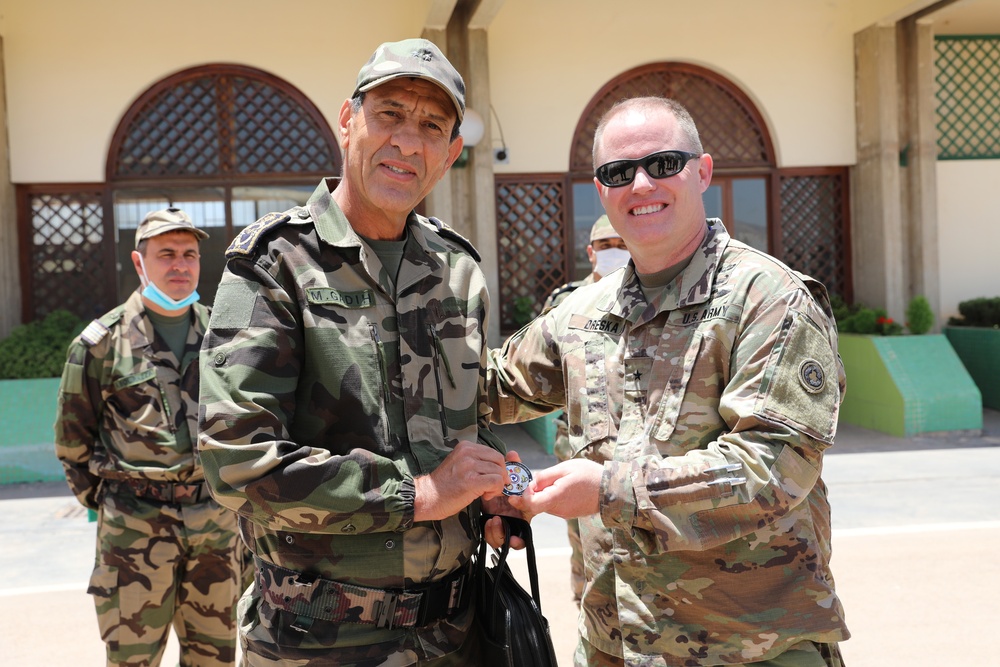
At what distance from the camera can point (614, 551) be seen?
6.86 feet

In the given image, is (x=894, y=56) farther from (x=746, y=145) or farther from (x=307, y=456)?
(x=307, y=456)

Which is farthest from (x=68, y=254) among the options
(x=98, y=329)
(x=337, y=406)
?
(x=337, y=406)

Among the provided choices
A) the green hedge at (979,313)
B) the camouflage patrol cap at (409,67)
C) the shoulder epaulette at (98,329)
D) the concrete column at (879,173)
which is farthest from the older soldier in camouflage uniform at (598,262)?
the green hedge at (979,313)

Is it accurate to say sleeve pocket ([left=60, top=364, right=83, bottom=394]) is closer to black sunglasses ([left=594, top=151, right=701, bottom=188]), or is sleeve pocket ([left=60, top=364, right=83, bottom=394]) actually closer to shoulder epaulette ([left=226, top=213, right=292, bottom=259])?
shoulder epaulette ([left=226, top=213, right=292, bottom=259])

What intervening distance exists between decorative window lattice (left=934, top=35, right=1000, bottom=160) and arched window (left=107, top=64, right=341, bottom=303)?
7.60 meters

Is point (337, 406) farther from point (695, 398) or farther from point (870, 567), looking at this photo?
point (870, 567)

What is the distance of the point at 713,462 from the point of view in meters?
1.84

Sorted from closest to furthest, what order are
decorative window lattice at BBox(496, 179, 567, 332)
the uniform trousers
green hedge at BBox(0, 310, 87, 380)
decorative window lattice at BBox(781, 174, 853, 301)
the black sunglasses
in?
the black sunglasses
the uniform trousers
green hedge at BBox(0, 310, 87, 380)
decorative window lattice at BBox(496, 179, 567, 332)
decorative window lattice at BBox(781, 174, 853, 301)

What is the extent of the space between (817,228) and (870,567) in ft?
21.7

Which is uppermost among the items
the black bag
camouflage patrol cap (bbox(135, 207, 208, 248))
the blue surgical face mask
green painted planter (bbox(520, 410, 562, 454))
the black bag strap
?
camouflage patrol cap (bbox(135, 207, 208, 248))

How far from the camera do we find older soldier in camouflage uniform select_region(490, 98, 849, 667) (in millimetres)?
1854

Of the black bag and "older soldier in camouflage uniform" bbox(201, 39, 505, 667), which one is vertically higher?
"older soldier in camouflage uniform" bbox(201, 39, 505, 667)

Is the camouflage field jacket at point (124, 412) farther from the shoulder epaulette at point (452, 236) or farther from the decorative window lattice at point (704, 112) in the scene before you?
the decorative window lattice at point (704, 112)

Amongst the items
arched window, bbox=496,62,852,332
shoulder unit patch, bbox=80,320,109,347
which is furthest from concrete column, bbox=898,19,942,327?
shoulder unit patch, bbox=80,320,109,347
